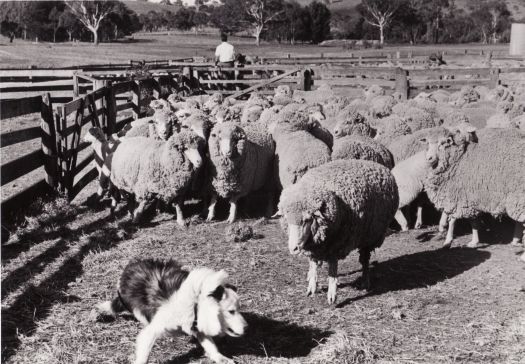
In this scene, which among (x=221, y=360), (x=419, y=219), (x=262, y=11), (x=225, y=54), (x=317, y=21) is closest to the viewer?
(x=221, y=360)

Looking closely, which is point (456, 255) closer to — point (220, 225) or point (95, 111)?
point (220, 225)

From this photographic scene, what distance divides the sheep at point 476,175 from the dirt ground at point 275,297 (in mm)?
532

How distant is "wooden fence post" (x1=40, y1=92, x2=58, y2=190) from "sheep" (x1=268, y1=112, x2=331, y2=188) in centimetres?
337

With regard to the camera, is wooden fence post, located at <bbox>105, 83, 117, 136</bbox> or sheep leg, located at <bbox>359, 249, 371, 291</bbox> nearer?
sheep leg, located at <bbox>359, 249, 371, 291</bbox>

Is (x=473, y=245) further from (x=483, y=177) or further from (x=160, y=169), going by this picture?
(x=160, y=169)

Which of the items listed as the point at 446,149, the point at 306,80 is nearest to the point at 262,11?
the point at 306,80

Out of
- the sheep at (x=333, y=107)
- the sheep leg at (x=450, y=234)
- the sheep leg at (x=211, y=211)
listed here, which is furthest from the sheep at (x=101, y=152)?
the sheep leg at (x=450, y=234)

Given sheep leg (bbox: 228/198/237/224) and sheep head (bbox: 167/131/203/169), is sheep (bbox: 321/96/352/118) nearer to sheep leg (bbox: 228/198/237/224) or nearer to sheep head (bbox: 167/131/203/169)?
sheep leg (bbox: 228/198/237/224)

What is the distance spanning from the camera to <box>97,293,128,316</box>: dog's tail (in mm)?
4931

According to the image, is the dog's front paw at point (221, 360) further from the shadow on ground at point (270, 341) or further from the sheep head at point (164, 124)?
the sheep head at point (164, 124)

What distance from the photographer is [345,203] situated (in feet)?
18.3

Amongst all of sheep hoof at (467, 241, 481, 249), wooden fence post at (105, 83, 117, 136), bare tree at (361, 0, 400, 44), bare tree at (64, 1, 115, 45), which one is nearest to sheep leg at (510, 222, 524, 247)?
sheep hoof at (467, 241, 481, 249)

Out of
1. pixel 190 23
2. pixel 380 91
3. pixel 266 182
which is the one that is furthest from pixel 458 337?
pixel 190 23

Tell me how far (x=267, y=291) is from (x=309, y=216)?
45.7 inches
